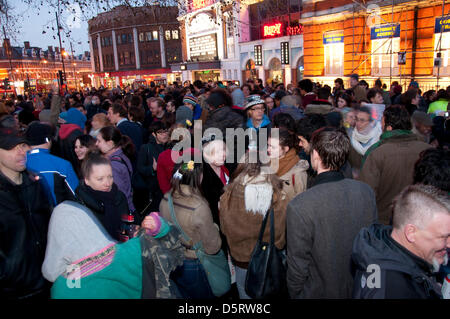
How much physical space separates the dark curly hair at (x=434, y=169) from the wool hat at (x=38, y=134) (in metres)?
4.22

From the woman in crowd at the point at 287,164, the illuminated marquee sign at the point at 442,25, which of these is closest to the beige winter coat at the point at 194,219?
the woman in crowd at the point at 287,164

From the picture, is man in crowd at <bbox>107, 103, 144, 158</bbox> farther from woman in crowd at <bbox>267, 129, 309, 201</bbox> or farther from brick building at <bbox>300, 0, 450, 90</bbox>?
brick building at <bbox>300, 0, 450, 90</bbox>

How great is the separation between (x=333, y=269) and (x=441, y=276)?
738 mm

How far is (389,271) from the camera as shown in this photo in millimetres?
1667

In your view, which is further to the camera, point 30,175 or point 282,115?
point 282,115

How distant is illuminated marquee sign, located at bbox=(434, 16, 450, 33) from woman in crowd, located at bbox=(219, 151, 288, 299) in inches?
494

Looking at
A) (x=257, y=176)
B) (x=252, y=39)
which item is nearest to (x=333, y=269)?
(x=257, y=176)

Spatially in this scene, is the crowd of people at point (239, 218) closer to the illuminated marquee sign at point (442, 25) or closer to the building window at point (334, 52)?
the illuminated marquee sign at point (442, 25)

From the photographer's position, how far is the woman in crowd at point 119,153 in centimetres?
409

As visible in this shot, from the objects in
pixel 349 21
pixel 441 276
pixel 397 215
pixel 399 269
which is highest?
pixel 349 21

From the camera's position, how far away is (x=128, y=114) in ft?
22.7

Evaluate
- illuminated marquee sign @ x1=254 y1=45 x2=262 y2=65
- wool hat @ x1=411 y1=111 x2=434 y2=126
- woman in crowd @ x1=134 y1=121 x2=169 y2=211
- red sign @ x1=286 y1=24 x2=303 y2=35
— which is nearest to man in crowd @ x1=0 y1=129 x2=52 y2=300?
woman in crowd @ x1=134 y1=121 x2=169 y2=211

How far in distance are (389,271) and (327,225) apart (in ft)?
2.15

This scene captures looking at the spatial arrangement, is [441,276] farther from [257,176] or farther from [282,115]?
[282,115]
